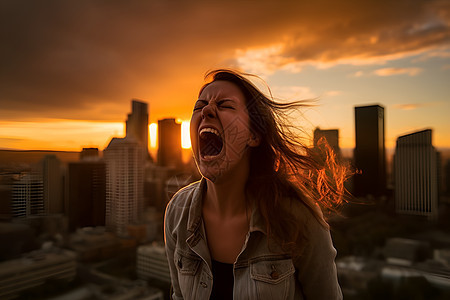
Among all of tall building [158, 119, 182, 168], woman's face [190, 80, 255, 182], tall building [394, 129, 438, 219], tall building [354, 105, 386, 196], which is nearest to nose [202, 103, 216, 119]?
woman's face [190, 80, 255, 182]

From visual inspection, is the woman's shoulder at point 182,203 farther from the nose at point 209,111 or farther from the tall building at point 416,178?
the tall building at point 416,178

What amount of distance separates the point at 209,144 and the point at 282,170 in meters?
0.27

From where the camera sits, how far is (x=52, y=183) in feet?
5.14

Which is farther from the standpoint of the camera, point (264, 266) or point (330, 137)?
point (330, 137)

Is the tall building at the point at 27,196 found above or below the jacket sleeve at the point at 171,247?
above

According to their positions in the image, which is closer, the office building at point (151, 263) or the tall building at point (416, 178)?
the office building at point (151, 263)

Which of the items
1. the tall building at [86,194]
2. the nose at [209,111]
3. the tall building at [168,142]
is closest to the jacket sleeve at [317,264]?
the nose at [209,111]

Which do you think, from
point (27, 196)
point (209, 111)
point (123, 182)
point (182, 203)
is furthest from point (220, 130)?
point (123, 182)

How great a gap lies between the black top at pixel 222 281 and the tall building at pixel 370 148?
1.37 meters

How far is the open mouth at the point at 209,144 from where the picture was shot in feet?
2.66

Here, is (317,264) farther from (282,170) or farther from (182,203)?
(182,203)

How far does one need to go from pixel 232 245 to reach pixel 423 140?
2.20 meters

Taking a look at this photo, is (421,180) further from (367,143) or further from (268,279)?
(268,279)

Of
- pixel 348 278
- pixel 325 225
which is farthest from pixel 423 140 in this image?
pixel 325 225
